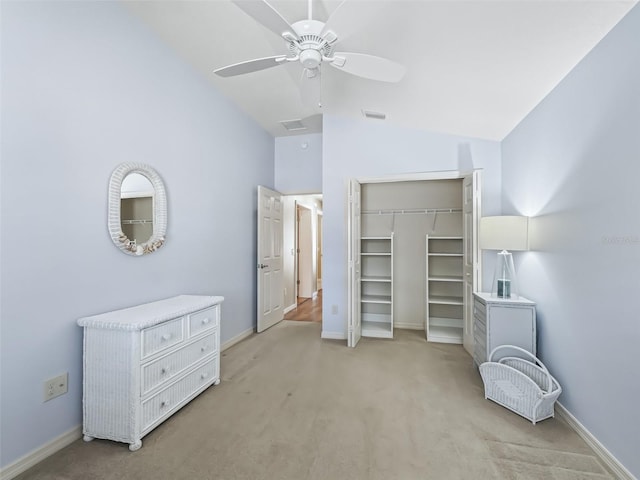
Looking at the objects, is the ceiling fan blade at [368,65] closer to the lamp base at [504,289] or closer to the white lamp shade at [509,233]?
the white lamp shade at [509,233]

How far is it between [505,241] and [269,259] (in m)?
3.09

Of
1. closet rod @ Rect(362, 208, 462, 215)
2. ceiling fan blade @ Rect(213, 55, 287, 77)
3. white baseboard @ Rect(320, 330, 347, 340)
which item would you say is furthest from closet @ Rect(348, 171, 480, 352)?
ceiling fan blade @ Rect(213, 55, 287, 77)

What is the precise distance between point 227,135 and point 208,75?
2.26ft

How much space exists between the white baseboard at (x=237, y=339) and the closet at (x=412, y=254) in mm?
1487

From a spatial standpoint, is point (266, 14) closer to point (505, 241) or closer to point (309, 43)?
point (309, 43)

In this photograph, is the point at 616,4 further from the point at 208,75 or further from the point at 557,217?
the point at 208,75

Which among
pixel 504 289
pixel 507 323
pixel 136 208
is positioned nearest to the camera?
pixel 136 208

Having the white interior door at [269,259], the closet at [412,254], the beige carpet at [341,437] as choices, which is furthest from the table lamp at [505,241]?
the white interior door at [269,259]

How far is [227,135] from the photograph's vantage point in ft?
12.7

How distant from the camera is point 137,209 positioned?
2.57 meters

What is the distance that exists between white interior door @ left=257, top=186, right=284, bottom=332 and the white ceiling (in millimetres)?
1451

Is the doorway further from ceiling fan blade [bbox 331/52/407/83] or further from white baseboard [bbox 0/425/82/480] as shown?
ceiling fan blade [bbox 331/52/407/83]

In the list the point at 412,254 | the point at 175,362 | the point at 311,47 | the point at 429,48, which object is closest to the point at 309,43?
the point at 311,47

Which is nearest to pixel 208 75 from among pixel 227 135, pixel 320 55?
pixel 227 135
